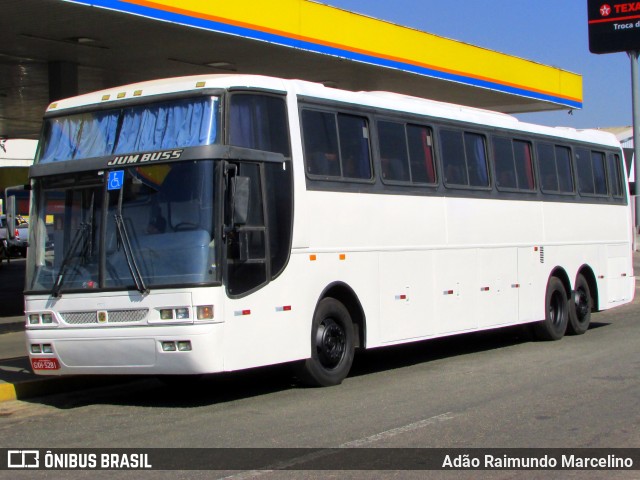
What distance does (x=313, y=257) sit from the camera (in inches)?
428

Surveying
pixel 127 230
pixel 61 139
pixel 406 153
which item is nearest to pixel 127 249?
pixel 127 230

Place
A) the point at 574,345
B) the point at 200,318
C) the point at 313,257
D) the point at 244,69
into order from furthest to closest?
the point at 244,69
the point at 574,345
the point at 313,257
the point at 200,318

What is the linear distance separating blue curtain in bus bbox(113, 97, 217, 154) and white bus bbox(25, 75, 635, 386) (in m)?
0.02

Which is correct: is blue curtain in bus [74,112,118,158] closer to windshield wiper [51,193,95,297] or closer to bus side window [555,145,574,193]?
windshield wiper [51,193,95,297]

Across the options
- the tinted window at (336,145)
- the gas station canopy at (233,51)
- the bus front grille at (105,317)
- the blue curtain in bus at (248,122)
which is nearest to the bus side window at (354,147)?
the tinted window at (336,145)

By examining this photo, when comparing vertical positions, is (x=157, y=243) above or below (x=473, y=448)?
above

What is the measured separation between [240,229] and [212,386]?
301 cm

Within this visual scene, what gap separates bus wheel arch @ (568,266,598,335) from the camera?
663 inches

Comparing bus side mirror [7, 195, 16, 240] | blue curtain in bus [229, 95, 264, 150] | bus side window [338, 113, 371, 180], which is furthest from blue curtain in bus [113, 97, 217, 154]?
bus side window [338, 113, 371, 180]

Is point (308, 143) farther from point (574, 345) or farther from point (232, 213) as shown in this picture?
point (574, 345)

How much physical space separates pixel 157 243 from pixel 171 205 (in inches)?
16.0

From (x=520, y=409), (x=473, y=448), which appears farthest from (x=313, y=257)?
(x=473, y=448)

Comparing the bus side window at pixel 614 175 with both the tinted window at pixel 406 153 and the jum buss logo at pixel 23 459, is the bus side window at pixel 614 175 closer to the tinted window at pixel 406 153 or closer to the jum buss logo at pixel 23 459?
the tinted window at pixel 406 153

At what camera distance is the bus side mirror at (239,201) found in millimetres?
→ 9648
